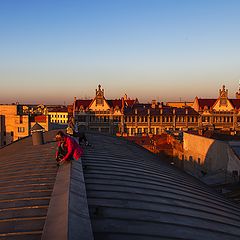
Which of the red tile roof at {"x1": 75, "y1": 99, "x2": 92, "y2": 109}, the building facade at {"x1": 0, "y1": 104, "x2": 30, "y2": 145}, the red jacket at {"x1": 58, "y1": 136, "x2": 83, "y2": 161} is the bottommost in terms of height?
the building facade at {"x1": 0, "y1": 104, "x2": 30, "y2": 145}

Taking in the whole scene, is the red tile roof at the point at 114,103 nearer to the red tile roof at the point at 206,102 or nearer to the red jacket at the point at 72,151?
the red tile roof at the point at 206,102

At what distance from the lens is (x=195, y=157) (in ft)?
123

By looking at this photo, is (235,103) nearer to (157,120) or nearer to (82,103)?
(157,120)

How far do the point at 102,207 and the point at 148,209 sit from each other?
3.59 feet

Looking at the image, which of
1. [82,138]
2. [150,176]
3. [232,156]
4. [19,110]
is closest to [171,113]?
[19,110]

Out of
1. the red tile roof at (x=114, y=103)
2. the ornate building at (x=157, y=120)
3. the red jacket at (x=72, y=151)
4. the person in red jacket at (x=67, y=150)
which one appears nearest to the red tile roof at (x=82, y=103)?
the red tile roof at (x=114, y=103)

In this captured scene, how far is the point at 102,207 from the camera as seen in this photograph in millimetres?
7668

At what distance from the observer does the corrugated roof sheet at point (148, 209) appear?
6.67 m

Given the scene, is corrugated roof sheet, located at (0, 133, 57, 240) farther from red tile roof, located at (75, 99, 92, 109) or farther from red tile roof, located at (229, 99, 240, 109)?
red tile roof, located at (229, 99, 240, 109)

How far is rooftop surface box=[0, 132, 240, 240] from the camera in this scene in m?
6.16

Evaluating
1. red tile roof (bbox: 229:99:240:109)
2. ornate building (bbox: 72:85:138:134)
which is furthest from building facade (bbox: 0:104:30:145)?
red tile roof (bbox: 229:99:240:109)

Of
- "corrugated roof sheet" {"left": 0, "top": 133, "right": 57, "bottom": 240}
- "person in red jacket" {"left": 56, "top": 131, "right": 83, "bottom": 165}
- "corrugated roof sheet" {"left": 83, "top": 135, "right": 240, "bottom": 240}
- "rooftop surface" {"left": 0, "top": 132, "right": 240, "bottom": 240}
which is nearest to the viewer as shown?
"rooftop surface" {"left": 0, "top": 132, "right": 240, "bottom": 240}

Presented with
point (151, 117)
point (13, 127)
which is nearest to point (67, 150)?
point (13, 127)

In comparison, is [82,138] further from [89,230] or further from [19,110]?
[19,110]
